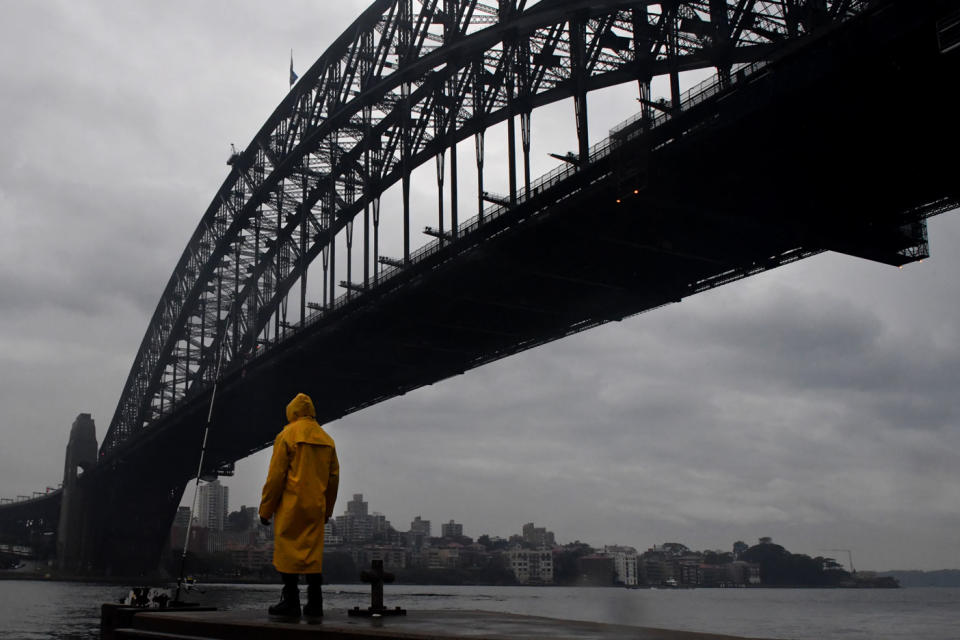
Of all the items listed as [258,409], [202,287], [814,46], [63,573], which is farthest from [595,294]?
[63,573]

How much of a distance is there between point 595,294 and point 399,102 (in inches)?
482

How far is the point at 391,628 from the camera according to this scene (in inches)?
217

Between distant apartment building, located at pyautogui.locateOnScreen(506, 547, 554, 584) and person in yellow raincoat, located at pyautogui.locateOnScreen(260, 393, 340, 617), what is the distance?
13709cm

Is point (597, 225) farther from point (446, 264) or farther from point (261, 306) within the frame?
point (261, 306)

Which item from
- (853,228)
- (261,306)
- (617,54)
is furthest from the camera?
(261,306)

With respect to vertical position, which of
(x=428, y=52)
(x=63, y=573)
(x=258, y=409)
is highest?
(x=428, y=52)

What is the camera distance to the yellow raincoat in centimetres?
693

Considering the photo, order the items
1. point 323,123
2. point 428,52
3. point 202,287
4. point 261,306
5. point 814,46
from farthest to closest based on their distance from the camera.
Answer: point 202,287
point 261,306
point 323,123
point 428,52
point 814,46

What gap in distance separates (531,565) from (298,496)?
140936 mm

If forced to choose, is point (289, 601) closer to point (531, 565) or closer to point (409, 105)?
point (409, 105)

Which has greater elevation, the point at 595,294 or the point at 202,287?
the point at 202,287

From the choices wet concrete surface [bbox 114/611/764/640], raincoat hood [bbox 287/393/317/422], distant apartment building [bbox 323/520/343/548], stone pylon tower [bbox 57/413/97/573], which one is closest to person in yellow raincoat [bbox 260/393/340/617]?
raincoat hood [bbox 287/393/317/422]

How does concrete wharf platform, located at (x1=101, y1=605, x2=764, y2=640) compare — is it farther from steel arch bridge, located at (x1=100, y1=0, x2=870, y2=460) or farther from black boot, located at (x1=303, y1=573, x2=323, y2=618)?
steel arch bridge, located at (x1=100, y1=0, x2=870, y2=460)

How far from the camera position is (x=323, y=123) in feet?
149
